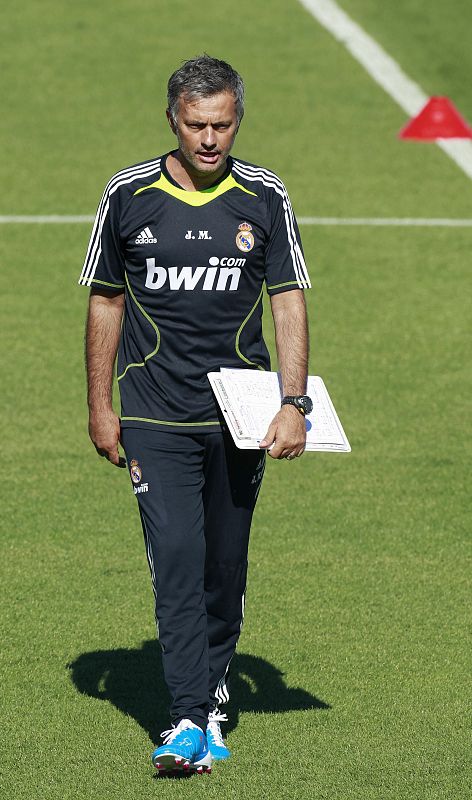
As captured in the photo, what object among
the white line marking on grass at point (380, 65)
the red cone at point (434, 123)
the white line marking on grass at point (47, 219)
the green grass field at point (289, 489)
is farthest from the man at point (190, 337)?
the red cone at point (434, 123)

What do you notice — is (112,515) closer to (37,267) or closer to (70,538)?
(70,538)

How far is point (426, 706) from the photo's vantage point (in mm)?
6574

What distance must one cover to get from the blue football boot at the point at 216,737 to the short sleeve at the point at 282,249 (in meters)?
1.59

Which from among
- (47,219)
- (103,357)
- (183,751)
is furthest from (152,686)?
(47,219)

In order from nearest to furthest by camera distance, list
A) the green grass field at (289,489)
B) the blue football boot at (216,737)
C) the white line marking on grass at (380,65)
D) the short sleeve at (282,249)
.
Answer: the short sleeve at (282,249), the blue football boot at (216,737), the green grass field at (289,489), the white line marking on grass at (380,65)

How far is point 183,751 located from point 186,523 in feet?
2.59

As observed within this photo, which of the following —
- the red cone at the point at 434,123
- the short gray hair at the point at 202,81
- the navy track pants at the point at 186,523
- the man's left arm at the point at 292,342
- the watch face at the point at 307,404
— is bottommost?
the navy track pants at the point at 186,523

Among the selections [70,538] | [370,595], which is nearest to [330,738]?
[370,595]

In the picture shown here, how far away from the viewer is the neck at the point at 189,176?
5828 millimetres

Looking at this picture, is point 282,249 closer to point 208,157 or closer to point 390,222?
point 208,157

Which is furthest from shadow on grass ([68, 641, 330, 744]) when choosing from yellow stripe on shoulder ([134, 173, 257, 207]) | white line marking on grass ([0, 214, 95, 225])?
white line marking on grass ([0, 214, 95, 225])

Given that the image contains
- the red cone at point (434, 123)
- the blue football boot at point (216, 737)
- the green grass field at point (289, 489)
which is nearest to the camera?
the blue football boot at point (216, 737)

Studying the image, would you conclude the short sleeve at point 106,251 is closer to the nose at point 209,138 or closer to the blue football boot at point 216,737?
the nose at point 209,138

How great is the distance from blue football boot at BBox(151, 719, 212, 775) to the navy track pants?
57 millimetres
